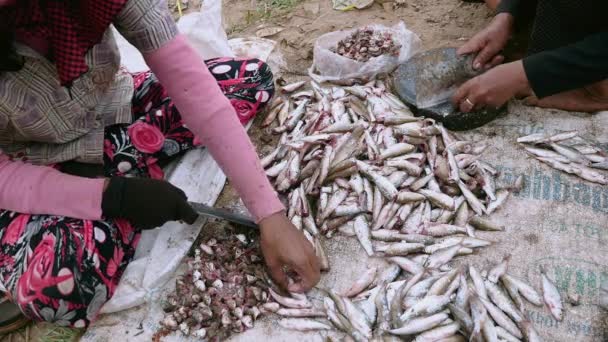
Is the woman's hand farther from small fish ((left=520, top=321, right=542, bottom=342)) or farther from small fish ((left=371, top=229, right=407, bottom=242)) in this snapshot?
small fish ((left=520, top=321, right=542, bottom=342))

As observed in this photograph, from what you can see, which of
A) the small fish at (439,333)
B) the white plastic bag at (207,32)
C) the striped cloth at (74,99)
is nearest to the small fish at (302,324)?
the small fish at (439,333)

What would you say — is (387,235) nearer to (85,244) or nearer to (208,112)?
(208,112)

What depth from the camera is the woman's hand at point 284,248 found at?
189 centimetres

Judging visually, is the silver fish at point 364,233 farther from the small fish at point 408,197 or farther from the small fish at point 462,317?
the small fish at point 462,317

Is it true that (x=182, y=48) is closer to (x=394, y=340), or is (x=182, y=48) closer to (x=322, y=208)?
(x=322, y=208)

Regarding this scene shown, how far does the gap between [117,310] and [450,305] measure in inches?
57.8

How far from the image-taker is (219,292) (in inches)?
85.7

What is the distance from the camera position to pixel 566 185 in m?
2.41

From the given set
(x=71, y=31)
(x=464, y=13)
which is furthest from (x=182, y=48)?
(x=464, y=13)

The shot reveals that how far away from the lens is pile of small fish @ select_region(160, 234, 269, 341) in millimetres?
2088

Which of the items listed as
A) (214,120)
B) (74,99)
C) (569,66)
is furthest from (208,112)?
(569,66)

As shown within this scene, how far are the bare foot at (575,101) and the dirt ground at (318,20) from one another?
914mm

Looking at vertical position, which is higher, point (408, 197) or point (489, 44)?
point (489, 44)

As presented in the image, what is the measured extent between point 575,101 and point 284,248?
1.95 meters
